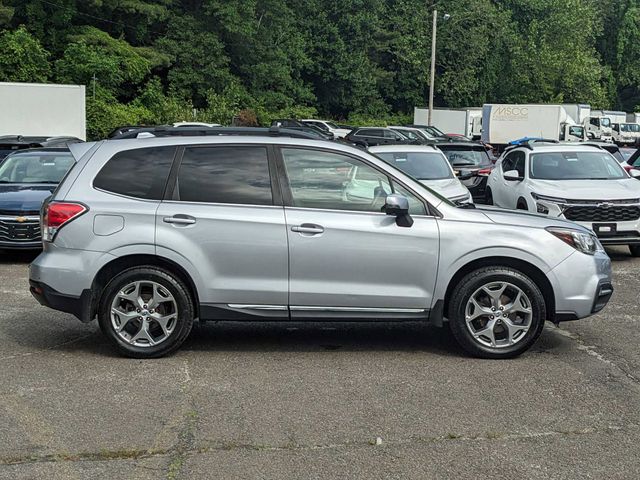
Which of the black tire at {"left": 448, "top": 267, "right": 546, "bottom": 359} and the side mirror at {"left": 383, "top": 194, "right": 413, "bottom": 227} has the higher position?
the side mirror at {"left": 383, "top": 194, "right": 413, "bottom": 227}

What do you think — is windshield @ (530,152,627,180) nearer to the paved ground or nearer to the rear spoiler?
the paved ground

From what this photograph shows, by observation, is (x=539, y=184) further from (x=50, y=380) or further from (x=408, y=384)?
(x=50, y=380)

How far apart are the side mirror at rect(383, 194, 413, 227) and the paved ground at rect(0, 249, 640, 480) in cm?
112

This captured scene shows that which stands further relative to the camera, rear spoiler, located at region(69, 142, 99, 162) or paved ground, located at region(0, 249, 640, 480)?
rear spoiler, located at region(69, 142, 99, 162)

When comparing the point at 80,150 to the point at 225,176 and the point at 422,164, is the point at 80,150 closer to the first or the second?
the point at 225,176

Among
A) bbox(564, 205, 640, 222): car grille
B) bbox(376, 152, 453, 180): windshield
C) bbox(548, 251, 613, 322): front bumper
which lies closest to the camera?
bbox(548, 251, 613, 322): front bumper

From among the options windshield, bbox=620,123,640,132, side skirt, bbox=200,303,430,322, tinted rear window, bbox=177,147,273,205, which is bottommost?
side skirt, bbox=200,303,430,322

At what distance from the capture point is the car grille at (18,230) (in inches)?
490

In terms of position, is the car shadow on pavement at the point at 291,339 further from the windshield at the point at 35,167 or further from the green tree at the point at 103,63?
the green tree at the point at 103,63

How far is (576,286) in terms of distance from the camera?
23.6ft

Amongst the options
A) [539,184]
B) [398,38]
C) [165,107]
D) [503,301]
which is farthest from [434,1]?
[503,301]

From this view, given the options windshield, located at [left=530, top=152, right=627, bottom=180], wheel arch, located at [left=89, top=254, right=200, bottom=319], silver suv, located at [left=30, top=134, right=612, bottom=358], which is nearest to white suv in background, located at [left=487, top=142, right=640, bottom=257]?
windshield, located at [left=530, top=152, right=627, bottom=180]

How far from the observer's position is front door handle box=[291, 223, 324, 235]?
7.01 m

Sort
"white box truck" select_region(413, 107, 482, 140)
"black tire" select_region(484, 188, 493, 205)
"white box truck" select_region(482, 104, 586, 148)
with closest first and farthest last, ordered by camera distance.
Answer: "black tire" select_region(484, 188, 493, 205) → "white box truck" select_region(482, 104, 586, 148) → "white box truck" select_region(413, 107, 482, 140)
